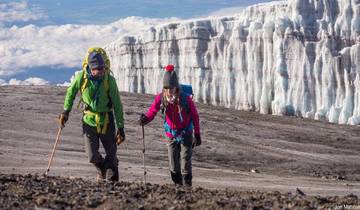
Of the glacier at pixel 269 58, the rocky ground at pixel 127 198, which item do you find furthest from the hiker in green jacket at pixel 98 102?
the glacier at pixel 269 58

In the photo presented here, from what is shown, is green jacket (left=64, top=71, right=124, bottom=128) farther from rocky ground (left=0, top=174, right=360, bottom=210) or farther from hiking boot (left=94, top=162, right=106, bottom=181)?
rocky ground (left=0, top=174, right=360, bottom=210)

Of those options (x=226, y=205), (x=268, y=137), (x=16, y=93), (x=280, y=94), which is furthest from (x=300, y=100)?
(x=226, y=205)

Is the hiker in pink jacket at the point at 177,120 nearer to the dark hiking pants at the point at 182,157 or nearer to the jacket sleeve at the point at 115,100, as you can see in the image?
the dark hiking pants at the point at 182,157

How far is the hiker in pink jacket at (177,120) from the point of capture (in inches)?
470

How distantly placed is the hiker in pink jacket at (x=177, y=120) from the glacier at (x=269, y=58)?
2675 cm

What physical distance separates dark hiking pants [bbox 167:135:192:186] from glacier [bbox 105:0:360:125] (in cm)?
2668

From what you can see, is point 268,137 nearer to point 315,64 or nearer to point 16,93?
point 315,64

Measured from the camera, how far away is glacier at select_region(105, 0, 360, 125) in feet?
128

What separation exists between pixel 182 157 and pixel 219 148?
13.8 m

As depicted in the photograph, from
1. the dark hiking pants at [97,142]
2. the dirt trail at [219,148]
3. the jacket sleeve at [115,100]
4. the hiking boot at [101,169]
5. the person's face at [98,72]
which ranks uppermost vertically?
the person's face at [98,72]

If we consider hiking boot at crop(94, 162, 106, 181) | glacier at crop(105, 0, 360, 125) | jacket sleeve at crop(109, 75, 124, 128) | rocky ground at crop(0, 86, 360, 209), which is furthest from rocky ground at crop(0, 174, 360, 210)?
glacier at crop(105, 0, 360, 125)

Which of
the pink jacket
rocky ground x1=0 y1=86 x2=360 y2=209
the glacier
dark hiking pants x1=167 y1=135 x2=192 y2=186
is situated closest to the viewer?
rocky ground x1=0 y1=86 x2=360 y2=209

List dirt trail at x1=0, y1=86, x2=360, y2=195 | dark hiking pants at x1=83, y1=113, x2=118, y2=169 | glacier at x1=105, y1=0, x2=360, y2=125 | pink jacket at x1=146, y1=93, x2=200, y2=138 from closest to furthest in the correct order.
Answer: dark hiking pants at x1=83, y1=113, x2=118, y2=169 → pink jacket at x1=146, y1=93, x2=200, y2=138 → dirt trail at x1=0, y1=86, x2=360, y2=195 → glacier at x1=105, y1=0, x2=360, y2=125

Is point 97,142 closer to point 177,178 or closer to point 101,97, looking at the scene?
point 101,97
